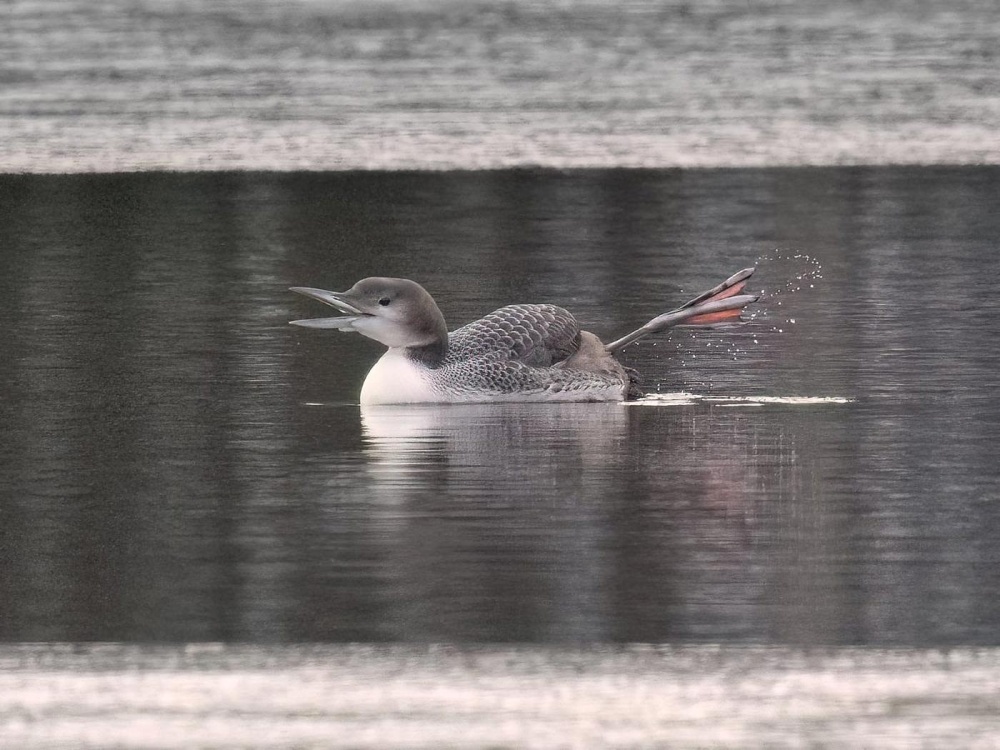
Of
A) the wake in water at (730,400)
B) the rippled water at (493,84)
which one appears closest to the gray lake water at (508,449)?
the wake in water at (730,400)

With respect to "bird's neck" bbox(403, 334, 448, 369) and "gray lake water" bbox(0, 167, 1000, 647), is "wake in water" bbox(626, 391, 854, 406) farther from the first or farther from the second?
"bird's neck" bbox(403, 334, 448, 369)

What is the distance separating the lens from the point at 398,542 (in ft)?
22.0

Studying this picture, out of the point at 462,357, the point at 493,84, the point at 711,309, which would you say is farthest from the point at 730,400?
the point at 493,84

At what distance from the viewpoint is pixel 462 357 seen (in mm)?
9305

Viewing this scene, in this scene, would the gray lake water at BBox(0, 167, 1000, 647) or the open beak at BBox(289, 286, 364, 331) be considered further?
the open beak at BBox(289, 286, 364, 331)

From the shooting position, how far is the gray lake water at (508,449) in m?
6.08

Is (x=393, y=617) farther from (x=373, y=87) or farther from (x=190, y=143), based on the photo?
(x=373, y=87)

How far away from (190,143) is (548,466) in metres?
11.3

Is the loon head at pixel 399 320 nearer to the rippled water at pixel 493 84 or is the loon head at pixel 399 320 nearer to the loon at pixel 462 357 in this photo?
the loon at pixel 462 357

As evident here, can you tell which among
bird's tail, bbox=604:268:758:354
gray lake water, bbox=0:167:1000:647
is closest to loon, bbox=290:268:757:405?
gray lake water, bbox=0:167:1000:647

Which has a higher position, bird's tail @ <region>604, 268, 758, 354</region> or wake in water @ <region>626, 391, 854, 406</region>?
bird's tail @ <region>604, 268, 758, 354</region>

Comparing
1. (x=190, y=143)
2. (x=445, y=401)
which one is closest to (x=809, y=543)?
(x=445, y=401)

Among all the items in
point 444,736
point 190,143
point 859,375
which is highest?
point 190,143

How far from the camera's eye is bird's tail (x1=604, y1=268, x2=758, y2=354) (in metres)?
9.83
